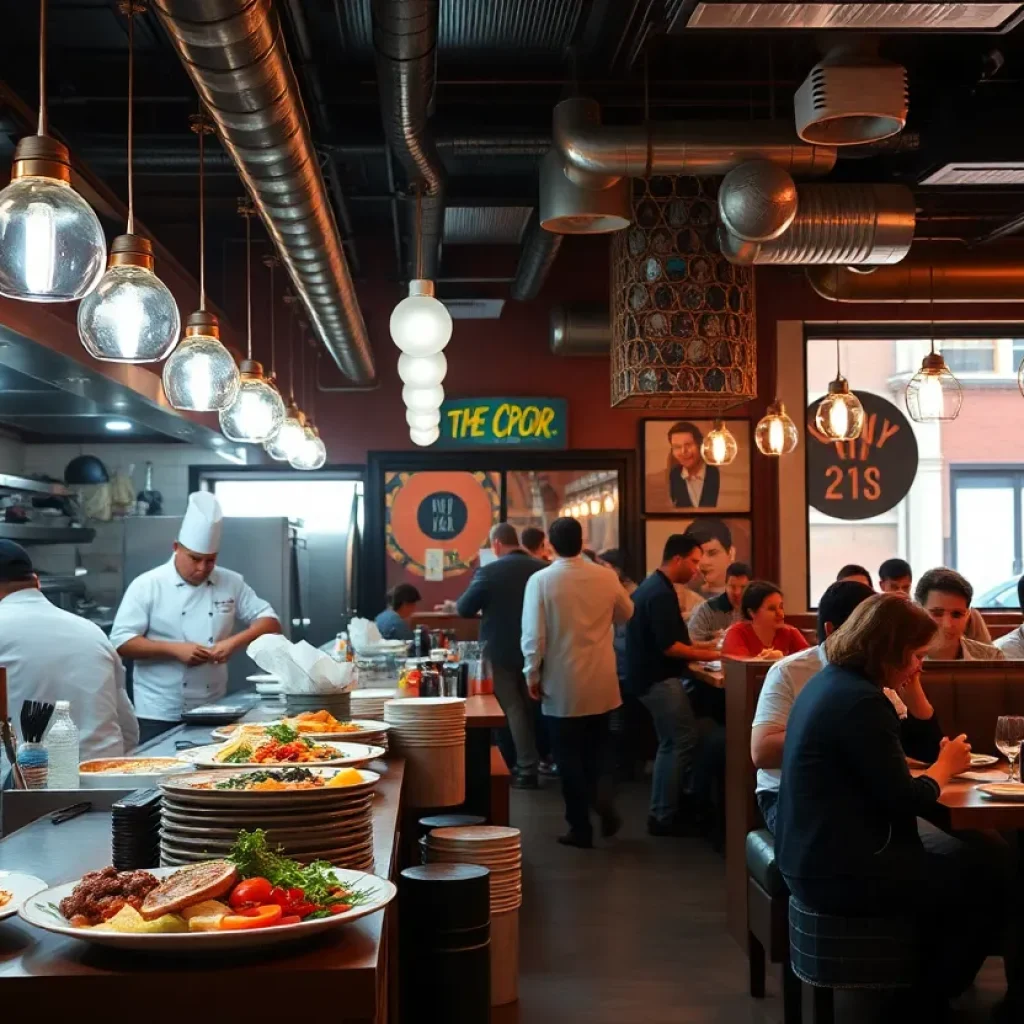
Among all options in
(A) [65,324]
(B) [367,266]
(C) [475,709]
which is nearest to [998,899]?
(C) [475,709]

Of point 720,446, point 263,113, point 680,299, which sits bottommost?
point 720,446

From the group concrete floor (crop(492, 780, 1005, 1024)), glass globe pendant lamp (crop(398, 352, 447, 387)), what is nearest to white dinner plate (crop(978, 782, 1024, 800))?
concrete floor (crop(492, 780, 1005, 1024))

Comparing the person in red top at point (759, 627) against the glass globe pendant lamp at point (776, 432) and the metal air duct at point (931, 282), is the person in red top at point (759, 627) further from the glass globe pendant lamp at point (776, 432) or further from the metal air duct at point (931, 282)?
the metal air duct at point (931, 282)

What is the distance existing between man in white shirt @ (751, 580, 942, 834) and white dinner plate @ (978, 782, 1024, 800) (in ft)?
1.25

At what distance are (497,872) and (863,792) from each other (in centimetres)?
146

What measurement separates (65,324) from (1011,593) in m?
7.90

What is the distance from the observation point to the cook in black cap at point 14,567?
15.3ft

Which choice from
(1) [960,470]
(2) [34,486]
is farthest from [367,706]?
(1) [960,470]

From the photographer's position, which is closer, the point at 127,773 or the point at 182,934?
A: the point at 182,934

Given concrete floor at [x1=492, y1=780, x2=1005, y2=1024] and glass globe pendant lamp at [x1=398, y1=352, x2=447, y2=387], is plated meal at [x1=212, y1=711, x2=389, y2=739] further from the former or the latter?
glass globe pendant lamp at [x1=398, y1=352, x2=447, y2=387]

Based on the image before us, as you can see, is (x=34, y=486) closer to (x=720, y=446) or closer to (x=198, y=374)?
(x=720, y=446)

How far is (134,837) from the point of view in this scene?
7.73 feet

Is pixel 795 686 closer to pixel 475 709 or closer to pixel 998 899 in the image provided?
pixel 998 899

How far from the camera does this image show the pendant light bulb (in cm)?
535
